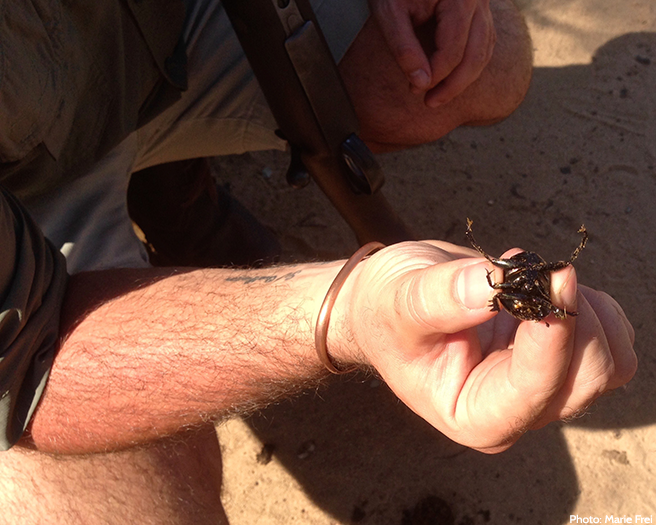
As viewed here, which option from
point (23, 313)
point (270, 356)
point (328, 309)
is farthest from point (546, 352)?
point (23, 313)

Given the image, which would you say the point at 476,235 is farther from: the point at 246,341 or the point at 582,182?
the point at 246,341

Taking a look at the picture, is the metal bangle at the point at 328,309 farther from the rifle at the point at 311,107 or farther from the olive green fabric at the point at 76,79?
the olive green fabric at the point at 76,79

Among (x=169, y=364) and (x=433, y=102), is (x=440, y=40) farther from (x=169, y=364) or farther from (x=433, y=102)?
(x=169, y=364)

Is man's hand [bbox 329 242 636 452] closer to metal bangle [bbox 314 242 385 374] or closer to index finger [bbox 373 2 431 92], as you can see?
metal bangle [bbox 314 242 385 374]

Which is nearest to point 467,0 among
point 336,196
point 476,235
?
point 336,196

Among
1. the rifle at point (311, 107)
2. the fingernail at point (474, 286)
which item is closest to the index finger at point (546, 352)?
the fingernail at point (474, 286)

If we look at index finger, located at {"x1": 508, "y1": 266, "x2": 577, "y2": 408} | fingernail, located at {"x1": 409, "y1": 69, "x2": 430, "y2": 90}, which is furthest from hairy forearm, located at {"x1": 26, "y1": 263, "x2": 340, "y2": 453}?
fingernail, located at {"x1": 409, "y1": 69, "x2": 430, "y2": 90}

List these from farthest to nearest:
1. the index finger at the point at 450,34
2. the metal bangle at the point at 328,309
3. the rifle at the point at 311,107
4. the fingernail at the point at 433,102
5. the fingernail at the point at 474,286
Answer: the fingernail at the point at 433,102 → the index finger at the point at 450,34 → the rifle at the point at 311,107 → the metal bangle at the point at 328,309 → the fingernail at the point at 474,286
